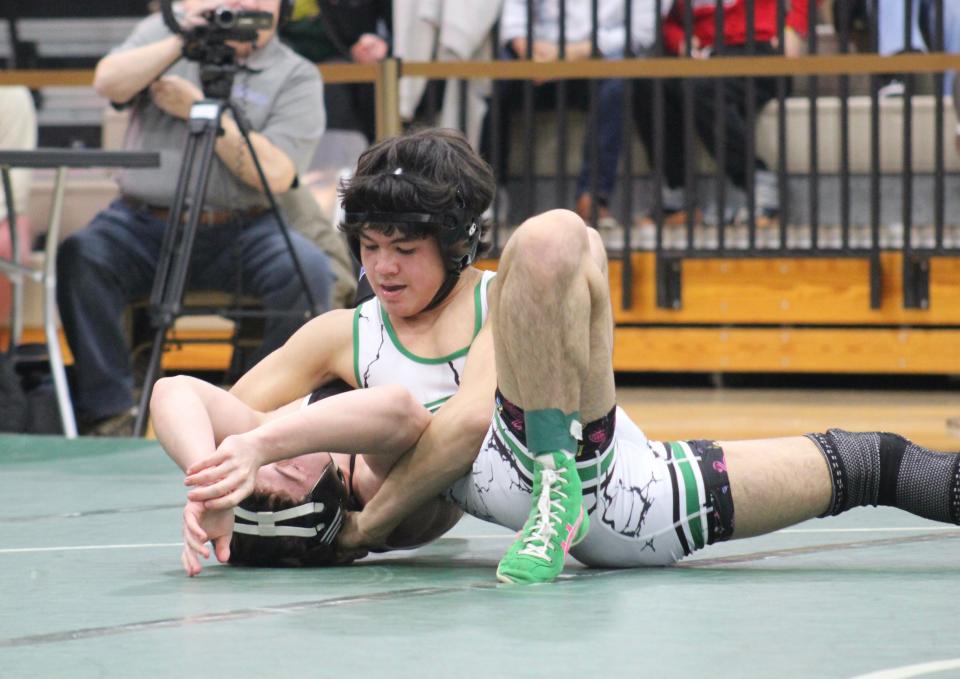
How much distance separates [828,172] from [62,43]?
3772mm

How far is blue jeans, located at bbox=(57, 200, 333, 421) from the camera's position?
455 centimetres

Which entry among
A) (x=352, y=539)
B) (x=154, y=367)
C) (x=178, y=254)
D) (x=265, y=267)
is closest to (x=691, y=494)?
(x=352, y=539)

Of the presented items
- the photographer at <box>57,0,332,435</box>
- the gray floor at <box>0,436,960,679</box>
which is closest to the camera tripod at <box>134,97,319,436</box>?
the photographer at <box>57,0,332,435</box>

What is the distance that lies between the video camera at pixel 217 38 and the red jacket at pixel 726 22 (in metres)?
1.86

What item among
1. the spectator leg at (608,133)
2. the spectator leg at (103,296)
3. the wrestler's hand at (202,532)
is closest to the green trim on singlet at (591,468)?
the wrestler's hand at (202,532)

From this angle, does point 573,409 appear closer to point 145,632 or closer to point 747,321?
point 145,632

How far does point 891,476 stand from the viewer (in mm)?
2410

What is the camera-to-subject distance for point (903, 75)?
5.48 m

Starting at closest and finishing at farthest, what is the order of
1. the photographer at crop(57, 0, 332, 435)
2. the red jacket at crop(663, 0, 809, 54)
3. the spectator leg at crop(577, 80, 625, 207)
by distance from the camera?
the photographer at crop(57, 0, 332, 435), the spectator leg at crop(577, 80, 625, 207), the red jacket at crop(663, 0, 809, 54)

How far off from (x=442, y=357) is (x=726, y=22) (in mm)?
3568

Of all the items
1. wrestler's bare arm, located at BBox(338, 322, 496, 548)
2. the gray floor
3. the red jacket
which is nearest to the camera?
the gray floor

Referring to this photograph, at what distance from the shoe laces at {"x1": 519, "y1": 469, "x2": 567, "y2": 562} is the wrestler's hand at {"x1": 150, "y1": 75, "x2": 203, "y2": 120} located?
2648 millimetres

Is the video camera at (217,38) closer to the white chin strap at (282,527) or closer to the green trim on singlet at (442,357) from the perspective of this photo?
the green trim on singlet at (442,357)

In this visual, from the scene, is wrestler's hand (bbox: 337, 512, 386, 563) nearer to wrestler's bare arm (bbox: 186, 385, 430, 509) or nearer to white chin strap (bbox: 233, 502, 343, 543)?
white chin strap (bbox: 233, 502, 343, 543)
